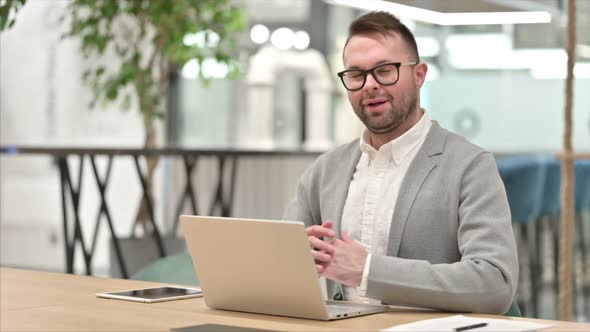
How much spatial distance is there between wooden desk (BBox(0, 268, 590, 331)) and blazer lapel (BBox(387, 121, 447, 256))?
9.0 inches

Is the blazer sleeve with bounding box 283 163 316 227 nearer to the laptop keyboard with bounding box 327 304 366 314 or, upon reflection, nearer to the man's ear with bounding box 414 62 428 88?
the man's ear with bounding box 414 62 428 88

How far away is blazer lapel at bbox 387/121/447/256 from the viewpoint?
7.63ft

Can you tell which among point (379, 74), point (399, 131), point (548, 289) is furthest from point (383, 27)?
point (548, 289)

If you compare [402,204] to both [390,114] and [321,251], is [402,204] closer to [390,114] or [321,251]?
[390,114]

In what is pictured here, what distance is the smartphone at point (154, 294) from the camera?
229cm

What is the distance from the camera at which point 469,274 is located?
2080 mm

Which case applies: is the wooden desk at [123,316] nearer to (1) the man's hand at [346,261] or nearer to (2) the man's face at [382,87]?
(1) the man's hand at [346,261]

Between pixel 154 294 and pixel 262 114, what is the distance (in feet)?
15.4

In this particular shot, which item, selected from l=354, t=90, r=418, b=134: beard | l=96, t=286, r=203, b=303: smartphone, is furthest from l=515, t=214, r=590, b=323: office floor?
l=96, t=286, r=203, b=303: smartphone

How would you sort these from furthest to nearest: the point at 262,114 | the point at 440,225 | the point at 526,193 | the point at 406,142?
the point at 262,114 < the point at 526,193 < the point at 406,142 < the point at 440,225

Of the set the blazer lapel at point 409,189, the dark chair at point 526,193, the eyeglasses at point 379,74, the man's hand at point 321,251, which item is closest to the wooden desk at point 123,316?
the man's hand at point 321,251

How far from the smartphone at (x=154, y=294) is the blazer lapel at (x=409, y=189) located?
0.43 m

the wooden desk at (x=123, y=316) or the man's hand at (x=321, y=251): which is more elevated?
the man's hand at (x=321, y=251)

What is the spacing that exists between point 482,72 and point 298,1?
5.36ft
